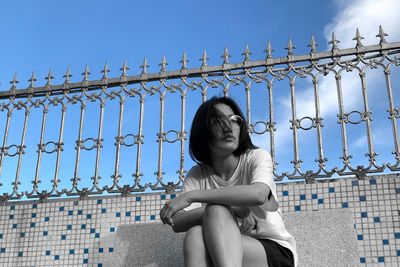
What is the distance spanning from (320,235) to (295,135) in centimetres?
115

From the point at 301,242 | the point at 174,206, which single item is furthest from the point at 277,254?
the point at 301,242

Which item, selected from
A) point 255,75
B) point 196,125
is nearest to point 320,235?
point 196,125

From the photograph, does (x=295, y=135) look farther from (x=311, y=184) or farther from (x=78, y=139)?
(x=78, y=139)

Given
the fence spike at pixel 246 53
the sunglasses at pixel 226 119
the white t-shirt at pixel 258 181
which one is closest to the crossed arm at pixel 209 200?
the white t-shirt at pixel 258 181

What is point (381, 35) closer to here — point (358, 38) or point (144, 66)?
point (358, 38)

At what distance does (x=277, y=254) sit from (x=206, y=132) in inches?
28.2

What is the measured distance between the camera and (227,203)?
212 cm

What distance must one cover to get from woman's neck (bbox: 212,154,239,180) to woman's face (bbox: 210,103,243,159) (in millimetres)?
51

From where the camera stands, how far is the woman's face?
243 cm

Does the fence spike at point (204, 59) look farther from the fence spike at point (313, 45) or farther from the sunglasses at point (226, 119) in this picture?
the sunglasses at point (226, 119)

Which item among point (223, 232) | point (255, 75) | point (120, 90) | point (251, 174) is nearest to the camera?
point (223, 232)

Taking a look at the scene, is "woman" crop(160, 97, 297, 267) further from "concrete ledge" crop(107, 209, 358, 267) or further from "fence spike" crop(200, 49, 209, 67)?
"fence spike" crop(200, 49, 209, 67)

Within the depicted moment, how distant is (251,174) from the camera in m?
2.40

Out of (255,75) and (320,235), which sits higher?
(255,75)
